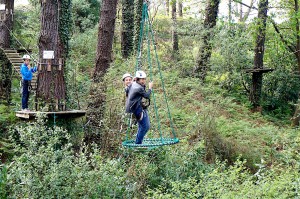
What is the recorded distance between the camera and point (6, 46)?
46.3 feet

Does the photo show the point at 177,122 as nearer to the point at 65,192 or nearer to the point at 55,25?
the point at 55,25

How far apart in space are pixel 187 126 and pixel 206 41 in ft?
17.8

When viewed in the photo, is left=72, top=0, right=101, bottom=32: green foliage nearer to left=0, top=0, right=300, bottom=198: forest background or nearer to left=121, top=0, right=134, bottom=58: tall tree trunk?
left=0, top=0, right=300, bottom=198: forest background

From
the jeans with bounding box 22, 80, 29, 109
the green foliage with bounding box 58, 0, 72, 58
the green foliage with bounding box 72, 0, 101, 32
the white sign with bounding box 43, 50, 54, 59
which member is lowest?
the jeans with bounding box 22, 80, 29, 109

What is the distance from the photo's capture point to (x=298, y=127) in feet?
43.0

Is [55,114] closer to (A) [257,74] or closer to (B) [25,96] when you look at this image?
(B) [25,96]

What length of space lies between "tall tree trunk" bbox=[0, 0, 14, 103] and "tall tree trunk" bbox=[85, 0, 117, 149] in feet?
13.6

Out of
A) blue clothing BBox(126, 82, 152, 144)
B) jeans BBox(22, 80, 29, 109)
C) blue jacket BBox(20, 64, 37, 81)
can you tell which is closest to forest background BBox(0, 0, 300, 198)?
jeans BBox(22, 80, 29, 109)

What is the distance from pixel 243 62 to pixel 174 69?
298 cm

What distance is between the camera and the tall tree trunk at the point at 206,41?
15000 millimetres

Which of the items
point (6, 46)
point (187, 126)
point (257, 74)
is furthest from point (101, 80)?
point (257, 74)

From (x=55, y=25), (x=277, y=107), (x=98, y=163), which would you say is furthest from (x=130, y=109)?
(x=277, y=107)

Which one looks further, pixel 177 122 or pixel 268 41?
pixel 268 41

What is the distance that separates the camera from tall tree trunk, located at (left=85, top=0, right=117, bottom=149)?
1013 centimetres
